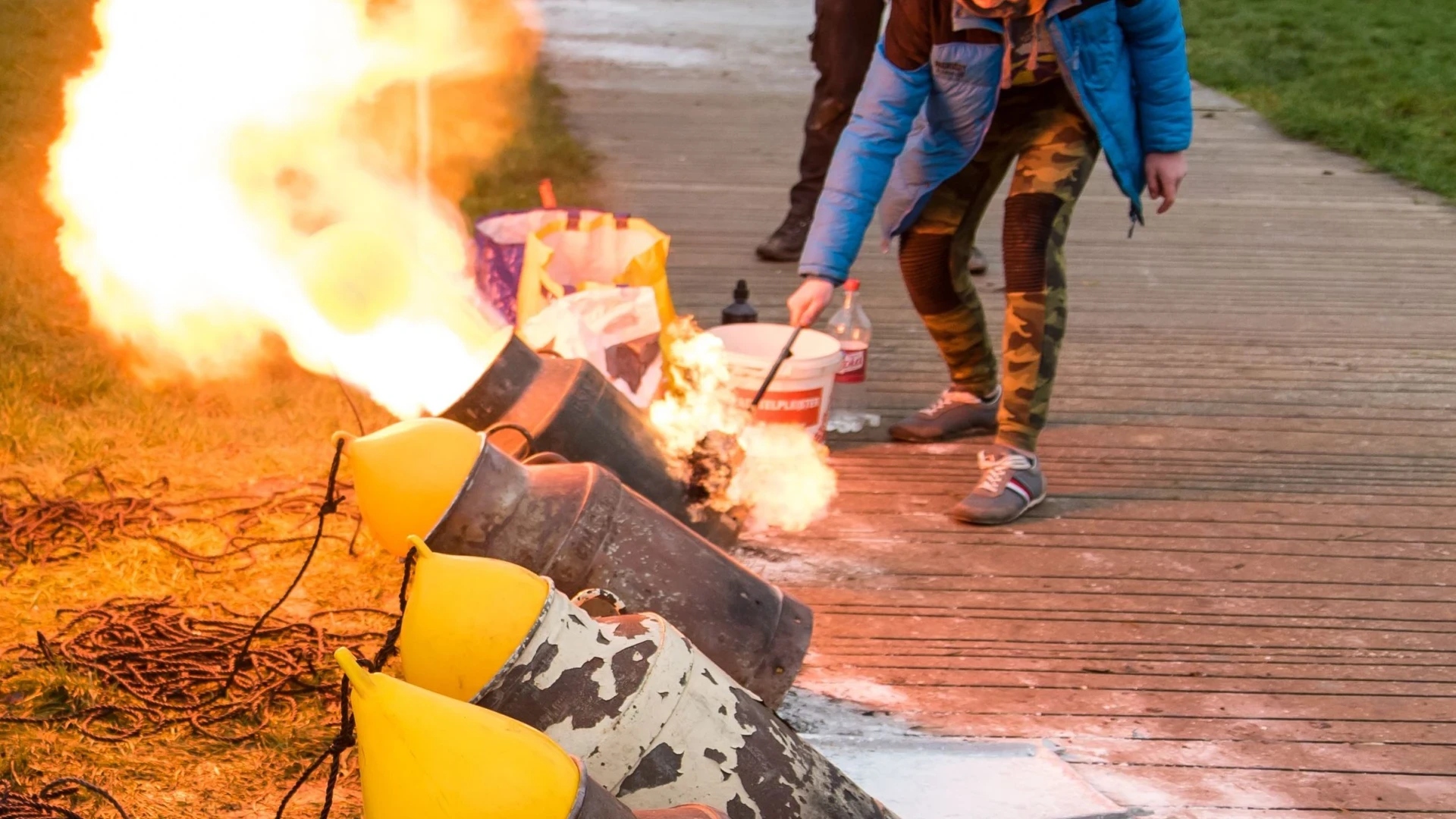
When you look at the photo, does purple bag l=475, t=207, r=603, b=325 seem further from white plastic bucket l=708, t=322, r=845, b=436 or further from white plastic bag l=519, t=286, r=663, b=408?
white plastic bucket l=708, t=322, r=845, b=436

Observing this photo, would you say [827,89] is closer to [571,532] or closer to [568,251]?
[568,251]

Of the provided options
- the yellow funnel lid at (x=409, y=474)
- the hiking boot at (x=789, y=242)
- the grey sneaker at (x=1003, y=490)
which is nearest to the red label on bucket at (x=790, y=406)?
the grey sneaker at (x=1003, y=490)

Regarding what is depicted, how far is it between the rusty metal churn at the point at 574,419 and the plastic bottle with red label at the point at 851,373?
4.25ft

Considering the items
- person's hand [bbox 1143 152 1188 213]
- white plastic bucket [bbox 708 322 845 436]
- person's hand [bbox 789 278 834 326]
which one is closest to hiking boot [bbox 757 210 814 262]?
white plastic bucket [bbox 708 322 845 436]

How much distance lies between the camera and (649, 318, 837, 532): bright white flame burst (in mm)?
4129

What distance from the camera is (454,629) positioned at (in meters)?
2.20

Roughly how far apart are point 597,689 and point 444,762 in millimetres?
448

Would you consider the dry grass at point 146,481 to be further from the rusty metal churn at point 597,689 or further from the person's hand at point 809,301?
the person's hand at point 809,301

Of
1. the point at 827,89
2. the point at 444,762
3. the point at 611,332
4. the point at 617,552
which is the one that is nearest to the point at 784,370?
the point at 611,332

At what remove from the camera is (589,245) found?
4906 millimetres

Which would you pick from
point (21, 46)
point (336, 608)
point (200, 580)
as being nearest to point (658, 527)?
point (336, 608)

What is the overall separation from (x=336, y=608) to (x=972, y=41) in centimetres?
229

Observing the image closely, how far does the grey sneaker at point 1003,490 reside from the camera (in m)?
4.21

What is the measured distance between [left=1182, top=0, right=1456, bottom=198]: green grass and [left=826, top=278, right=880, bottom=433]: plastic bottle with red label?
5168 millimetres
